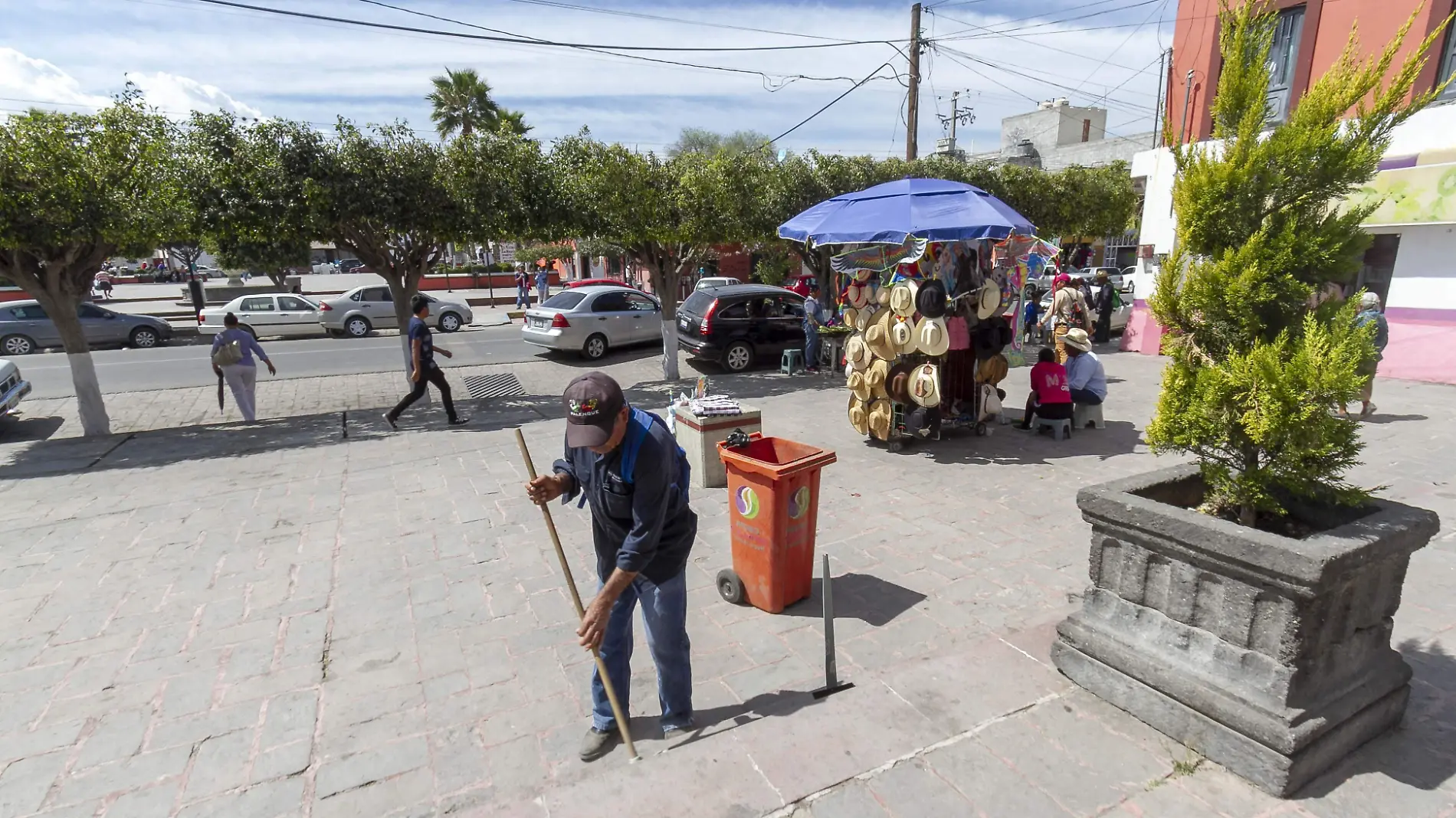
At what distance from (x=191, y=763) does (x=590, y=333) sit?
40.5 ft

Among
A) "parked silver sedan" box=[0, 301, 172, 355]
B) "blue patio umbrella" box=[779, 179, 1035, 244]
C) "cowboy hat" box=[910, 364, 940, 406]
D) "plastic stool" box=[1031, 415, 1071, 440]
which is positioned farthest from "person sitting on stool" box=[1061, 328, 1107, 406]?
"parked silver sedan" box=[0, 301, 172, 355]

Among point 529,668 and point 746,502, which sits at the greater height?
point 746,502

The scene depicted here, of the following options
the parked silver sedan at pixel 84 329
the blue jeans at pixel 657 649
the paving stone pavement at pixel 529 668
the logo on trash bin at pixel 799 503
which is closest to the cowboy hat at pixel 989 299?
the paving stone pavement at pixel 529 668

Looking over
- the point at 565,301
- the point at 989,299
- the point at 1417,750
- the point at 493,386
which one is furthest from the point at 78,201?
the point at 1417,750

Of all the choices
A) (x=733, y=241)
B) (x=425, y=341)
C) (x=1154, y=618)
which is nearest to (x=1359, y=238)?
(x=1154, y=618)

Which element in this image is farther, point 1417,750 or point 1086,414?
point 1086,414

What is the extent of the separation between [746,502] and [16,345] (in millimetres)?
21093

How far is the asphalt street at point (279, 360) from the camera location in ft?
44.3

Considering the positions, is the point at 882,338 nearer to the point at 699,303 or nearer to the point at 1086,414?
the point at 1086,414

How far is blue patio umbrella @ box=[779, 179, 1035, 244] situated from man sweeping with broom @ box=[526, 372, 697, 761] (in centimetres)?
475

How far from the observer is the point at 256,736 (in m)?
3.31

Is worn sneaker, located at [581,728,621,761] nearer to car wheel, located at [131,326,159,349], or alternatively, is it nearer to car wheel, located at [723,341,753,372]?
Answer: car wheel, located at [723,341,753,372]

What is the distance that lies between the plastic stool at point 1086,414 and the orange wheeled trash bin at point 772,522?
18.8 feet

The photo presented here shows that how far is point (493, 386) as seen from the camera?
12734mm
